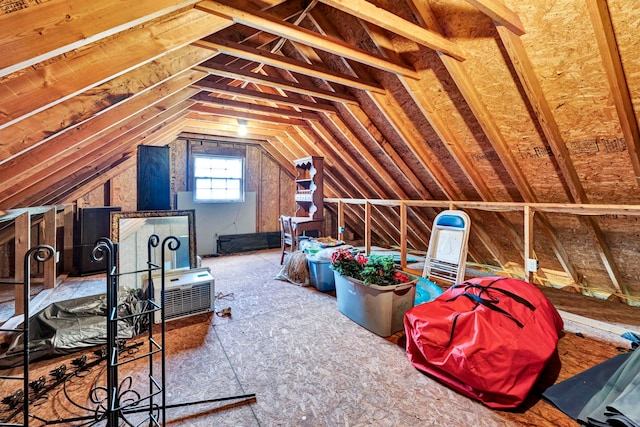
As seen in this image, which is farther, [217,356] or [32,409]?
[217,356]

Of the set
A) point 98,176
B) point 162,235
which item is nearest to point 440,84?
point 162,235

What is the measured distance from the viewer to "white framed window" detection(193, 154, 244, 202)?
19.3 feet

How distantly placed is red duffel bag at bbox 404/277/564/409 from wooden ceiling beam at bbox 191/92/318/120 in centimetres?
322

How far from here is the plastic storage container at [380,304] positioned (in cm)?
241

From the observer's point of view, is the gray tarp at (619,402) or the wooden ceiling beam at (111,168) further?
the wooden ceiling beam at (111,168)

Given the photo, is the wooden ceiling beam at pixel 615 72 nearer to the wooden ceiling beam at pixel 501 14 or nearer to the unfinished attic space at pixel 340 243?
the unfinished attic space at pixel 340 243

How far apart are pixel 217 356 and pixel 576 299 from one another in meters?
3.96

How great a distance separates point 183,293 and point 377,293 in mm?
1881

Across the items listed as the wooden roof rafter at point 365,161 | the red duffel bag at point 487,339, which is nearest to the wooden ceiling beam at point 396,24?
the red duffel bag at point 487,339

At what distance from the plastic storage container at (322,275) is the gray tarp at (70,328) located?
190 centimetres

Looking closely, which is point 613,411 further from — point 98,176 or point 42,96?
point 98,176

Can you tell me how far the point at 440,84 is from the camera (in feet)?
8.80

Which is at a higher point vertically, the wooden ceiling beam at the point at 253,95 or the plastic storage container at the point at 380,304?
the wooden ceiling beam at the point at 253,95

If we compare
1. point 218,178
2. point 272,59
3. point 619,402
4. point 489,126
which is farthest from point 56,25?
point 218,178
